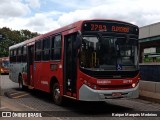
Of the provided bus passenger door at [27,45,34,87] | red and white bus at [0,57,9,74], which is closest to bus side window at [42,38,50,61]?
bus passenger door at [27,45,34,87]

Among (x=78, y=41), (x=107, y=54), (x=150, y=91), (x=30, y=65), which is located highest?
(x=78, y=41)

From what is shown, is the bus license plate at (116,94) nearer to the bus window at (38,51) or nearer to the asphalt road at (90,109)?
the asphalt road at (90,109)

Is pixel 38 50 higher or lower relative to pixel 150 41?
lower

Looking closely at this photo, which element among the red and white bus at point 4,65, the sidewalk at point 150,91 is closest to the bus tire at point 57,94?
the sidewalk at point 150,91

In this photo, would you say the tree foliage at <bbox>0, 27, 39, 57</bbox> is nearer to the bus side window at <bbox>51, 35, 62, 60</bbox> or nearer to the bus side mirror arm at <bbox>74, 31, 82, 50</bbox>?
the bus side window at <bbox>51, 35, 62, 60</bbox>

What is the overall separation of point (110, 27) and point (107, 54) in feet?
3.31

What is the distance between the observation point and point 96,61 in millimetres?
11273

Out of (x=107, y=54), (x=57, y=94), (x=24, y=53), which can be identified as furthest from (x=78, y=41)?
(x=24, y=53)

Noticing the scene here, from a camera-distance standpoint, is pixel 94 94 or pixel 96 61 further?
pixel 96 61

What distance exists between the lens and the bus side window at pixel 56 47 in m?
13.5

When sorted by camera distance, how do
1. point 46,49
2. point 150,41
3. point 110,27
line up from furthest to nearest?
point 150,41, point 46,49, point 110,27

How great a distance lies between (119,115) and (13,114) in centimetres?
341

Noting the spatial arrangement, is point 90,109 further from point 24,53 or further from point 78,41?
point 24,53

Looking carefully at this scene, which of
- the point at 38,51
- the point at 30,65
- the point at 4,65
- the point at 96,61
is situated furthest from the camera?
the point at 4,65
